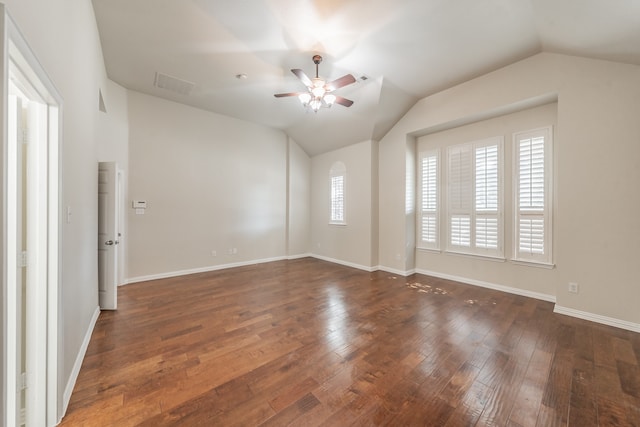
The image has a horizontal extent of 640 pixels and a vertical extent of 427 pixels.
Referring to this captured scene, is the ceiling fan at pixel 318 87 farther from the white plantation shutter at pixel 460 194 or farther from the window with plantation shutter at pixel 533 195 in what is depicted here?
the window with plantation shutter at pixel 533 195

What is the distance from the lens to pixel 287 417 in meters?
1.64

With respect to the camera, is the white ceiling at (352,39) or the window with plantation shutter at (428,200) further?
the window with plantation shutter at (428,200)

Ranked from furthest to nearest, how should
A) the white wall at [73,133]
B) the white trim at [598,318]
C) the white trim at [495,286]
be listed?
the white trim at [495,286] → the white trim at [598,318] → the white wall at [73,133]

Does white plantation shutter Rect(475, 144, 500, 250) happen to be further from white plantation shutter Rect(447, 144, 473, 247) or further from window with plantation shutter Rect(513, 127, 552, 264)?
window with plantation shutter Rect(513, 127, 552, 264)

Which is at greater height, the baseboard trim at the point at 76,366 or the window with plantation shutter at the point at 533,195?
the window with plantation shutter at the point at 533,195

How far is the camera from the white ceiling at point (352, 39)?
260 cm

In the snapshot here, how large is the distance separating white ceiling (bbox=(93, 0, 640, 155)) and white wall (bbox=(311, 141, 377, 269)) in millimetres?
1576

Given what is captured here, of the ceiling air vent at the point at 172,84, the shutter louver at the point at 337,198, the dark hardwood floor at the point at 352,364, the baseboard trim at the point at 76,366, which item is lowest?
the dark hardwood floor at the point at 352,364

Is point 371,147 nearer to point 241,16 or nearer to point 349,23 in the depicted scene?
Result: point 349,23

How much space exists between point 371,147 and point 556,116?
3014mm

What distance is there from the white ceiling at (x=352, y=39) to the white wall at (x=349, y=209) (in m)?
1.58

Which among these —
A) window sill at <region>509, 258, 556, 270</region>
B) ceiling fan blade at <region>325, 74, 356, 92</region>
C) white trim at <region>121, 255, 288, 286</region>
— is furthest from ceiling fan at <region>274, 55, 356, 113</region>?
white trim at <region>121, 255, 288, 286</region>

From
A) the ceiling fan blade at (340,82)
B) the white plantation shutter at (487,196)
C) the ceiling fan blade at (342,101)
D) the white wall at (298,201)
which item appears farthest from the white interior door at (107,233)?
the white plantation shutter at (487,196)

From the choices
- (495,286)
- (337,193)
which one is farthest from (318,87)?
(495,286)
